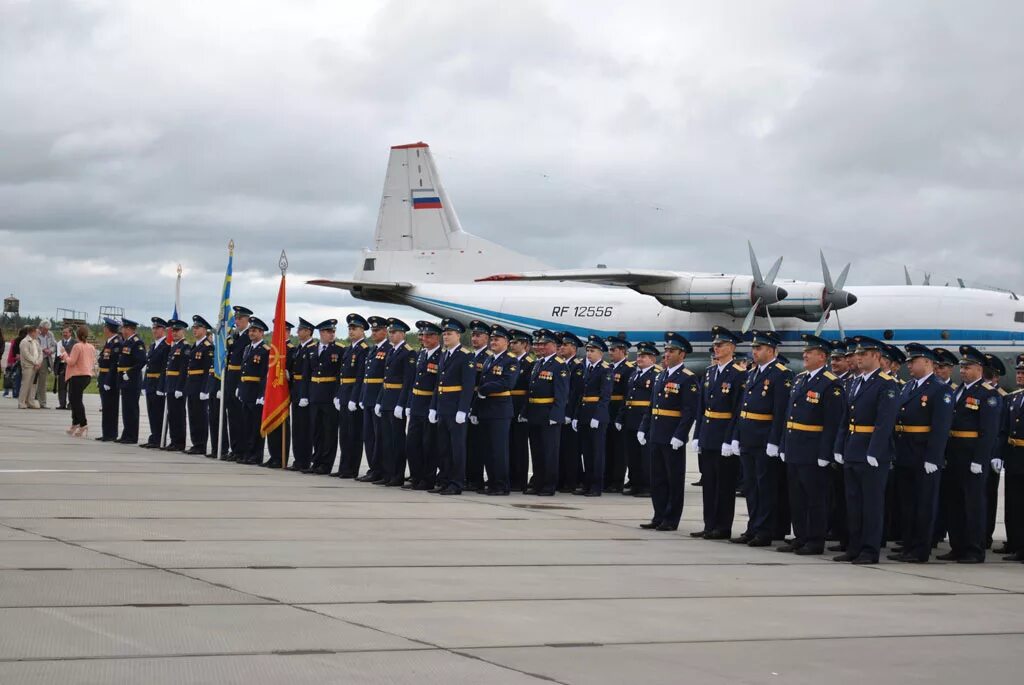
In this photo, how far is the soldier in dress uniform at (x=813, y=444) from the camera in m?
10.1

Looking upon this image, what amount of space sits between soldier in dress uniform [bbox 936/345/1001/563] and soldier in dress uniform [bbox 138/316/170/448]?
11.6 m

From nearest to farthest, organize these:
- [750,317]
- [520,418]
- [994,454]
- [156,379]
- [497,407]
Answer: [994,454] → [497,407] → [520,418] → [156,379] → [750,317]

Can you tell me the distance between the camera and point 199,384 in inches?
698

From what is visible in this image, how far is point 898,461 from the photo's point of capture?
398 inches

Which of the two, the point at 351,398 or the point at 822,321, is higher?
the point at 822,321

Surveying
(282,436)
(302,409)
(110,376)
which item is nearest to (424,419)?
(302,409)

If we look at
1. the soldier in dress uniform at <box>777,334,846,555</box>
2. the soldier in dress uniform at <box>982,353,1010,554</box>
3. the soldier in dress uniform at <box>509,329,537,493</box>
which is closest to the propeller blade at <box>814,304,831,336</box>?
the soldier in dress uniform at <box>509,329,537,493</box>

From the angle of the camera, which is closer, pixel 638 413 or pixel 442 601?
pixel 442 601

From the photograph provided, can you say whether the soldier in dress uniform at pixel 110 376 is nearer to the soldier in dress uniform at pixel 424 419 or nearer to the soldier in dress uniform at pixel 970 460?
the soldier in dress uniform at pixel 424 419

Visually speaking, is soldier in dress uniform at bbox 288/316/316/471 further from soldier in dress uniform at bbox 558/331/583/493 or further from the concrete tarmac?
the concrete tarmac

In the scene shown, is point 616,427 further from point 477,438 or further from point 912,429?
point 912,429

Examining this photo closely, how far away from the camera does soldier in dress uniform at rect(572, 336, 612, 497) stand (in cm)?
1460

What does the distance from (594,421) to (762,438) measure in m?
4.16

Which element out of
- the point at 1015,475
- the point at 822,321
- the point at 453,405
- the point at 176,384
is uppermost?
the point at 822,321
